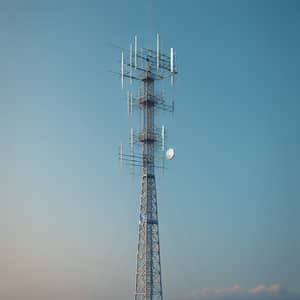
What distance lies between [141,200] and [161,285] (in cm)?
687

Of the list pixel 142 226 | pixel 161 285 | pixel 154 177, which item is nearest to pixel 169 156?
pixel 154 177

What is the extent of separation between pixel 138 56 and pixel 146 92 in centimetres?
302

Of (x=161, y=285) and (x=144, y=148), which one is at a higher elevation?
(x=144, y=148)

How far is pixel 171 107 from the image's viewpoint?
198 feet

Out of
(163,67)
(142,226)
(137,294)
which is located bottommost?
(137,294)

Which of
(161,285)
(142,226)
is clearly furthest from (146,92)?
(161,285)

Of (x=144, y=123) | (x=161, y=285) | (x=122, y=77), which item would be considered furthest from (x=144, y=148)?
(x=161, y=285)

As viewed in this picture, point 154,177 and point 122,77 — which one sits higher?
point 122,77

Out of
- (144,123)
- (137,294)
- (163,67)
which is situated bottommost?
(137,294)

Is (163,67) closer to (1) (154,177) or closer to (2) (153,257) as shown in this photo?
(1) (154,177)

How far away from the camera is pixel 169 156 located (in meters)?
59.2

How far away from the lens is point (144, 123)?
59375 millimetres

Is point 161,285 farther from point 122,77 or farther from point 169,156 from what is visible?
point 122,77

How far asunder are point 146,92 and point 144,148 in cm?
455
